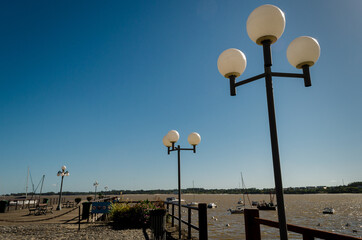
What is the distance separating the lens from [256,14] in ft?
9.96

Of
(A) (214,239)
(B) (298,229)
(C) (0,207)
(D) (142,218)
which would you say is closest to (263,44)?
(B) (298,229)

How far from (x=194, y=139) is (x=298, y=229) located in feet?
19.7

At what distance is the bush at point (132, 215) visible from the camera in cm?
1057

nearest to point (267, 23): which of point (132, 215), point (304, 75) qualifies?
point (304, 75)

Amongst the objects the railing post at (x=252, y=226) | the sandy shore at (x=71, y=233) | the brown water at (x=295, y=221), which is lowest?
the brown water at (x=295, y=221)

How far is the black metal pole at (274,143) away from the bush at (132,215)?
8920mm

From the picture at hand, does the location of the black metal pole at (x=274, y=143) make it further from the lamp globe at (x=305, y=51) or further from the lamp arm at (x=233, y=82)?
the lamp globe at (x=305, y=51)

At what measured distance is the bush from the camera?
1057cm

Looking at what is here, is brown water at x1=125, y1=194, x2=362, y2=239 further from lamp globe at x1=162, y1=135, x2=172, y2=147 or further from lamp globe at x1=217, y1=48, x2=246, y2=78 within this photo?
lamp globe at x1=217, y1=48, x2=246, y2=78

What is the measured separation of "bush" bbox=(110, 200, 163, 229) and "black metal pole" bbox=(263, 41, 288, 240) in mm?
8920

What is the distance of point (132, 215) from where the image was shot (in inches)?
438

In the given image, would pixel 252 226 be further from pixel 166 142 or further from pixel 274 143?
pixel 166 142

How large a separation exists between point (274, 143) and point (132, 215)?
1004 centimetres

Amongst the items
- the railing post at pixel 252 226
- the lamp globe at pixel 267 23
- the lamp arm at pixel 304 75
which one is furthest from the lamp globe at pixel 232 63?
the railing post at pixel 252 226
